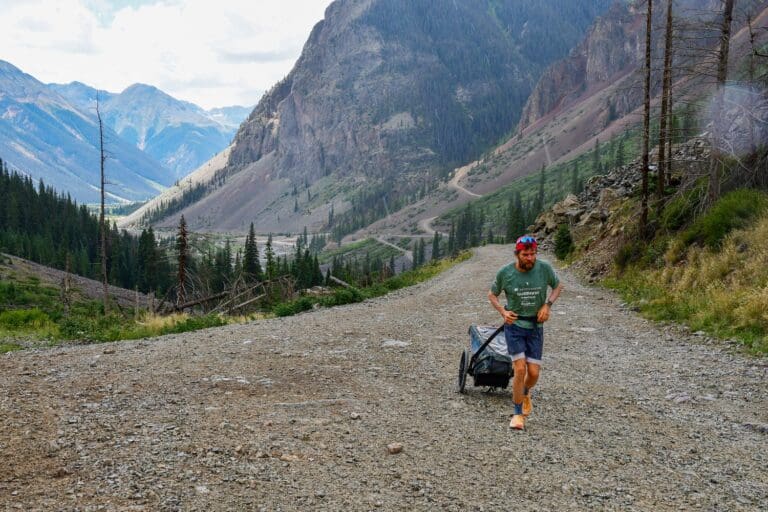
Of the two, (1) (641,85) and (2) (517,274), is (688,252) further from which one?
(2) (517,274)

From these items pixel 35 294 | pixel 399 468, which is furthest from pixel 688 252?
pixel 35 294

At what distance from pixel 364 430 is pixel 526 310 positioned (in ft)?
8.50

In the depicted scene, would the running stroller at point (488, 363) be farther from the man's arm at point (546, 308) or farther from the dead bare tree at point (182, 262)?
the dead bare tree at point (182, 262)

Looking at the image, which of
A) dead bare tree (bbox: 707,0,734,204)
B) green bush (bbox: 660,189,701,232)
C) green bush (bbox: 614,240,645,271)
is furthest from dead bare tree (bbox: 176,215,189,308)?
dead bare tree (bbox: 707,0,734,204)

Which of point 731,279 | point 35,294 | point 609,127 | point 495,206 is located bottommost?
point 35,294

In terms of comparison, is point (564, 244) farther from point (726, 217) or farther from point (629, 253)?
point (726, 217)

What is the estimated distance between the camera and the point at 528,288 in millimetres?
7066

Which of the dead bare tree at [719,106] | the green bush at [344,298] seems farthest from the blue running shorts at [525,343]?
the dead bare tree at [719,106]

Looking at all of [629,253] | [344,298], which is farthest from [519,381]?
[629,253]

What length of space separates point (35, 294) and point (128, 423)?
49507 millimetres

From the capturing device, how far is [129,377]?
844 cm

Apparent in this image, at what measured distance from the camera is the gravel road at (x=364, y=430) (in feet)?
16.0

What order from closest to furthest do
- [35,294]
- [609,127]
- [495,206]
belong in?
[35,294], [495,206], [609,127]

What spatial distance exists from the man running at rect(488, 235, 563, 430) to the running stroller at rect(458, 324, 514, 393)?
595 millimetres
